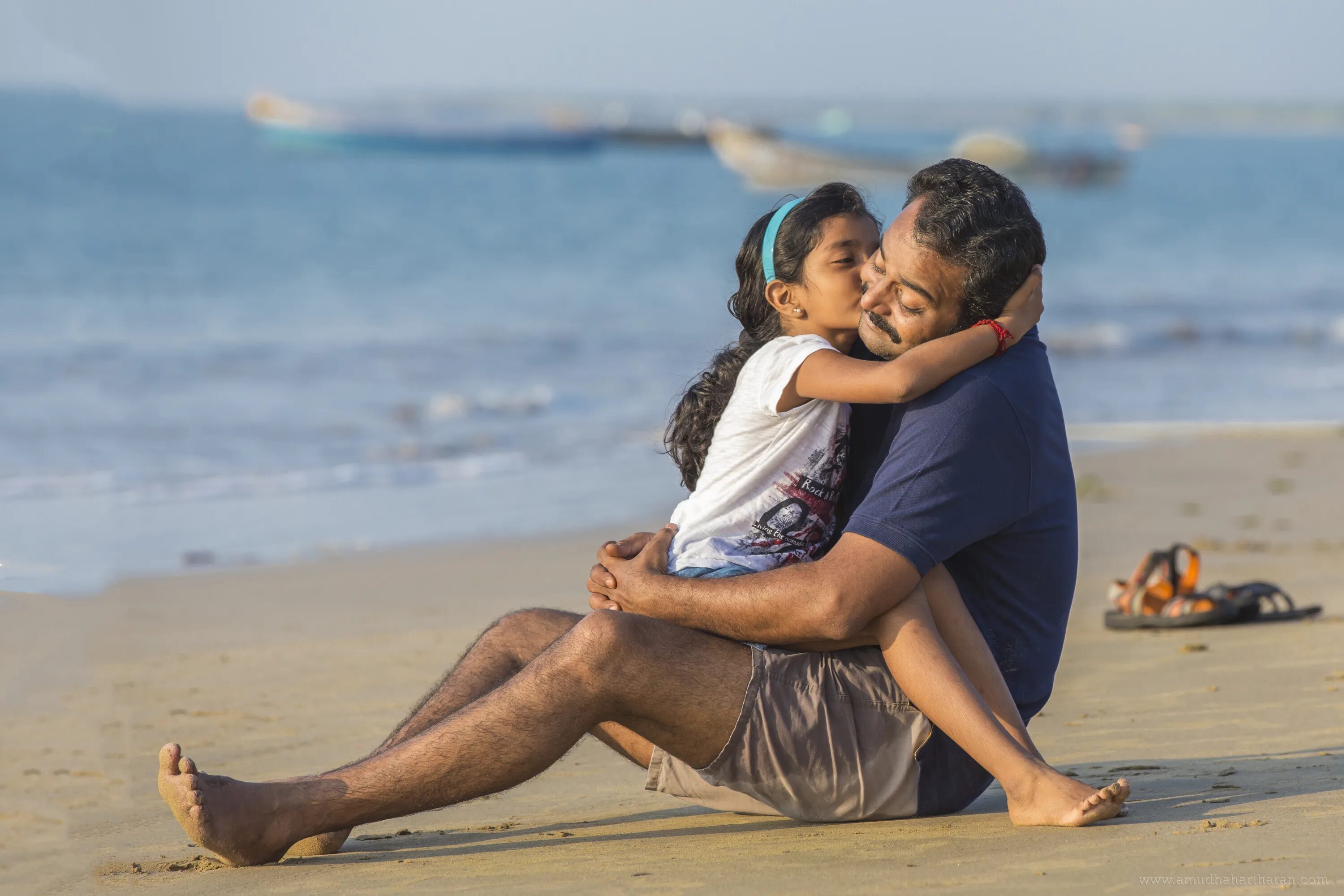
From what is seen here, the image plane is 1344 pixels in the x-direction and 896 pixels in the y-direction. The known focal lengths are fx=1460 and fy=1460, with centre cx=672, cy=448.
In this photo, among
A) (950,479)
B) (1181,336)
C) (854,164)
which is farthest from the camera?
(854,164)

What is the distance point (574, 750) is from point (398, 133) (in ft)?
165

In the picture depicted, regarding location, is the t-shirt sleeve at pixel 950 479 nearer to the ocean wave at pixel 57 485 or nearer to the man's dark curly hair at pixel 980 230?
the man's dark curly hair at pixel 980 230

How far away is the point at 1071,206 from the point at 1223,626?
132 ft

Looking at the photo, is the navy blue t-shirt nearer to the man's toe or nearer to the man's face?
the man's face

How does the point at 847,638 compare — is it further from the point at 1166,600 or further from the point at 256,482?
the point at 256,482

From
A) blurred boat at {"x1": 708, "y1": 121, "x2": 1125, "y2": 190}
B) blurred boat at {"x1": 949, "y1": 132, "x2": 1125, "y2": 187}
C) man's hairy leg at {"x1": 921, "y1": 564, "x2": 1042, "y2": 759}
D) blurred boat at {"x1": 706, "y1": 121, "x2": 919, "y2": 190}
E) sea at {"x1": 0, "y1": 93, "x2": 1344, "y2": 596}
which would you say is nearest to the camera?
man's hairy leg at {"x1": 921, "y1": 564, "x2": 1042, "y2": 759}

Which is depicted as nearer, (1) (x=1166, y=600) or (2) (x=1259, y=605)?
(2) (x=1259, y=605)

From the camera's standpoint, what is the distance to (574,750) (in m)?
4.24

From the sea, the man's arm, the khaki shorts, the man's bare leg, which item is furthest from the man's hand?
the sea

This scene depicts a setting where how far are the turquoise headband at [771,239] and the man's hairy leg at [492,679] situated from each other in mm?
907

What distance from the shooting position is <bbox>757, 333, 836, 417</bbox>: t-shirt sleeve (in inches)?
118

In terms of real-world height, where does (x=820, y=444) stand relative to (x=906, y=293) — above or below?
below

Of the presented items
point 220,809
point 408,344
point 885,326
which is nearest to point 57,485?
point 220,809

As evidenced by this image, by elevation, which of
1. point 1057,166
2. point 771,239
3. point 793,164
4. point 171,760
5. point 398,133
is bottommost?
point 171,760
